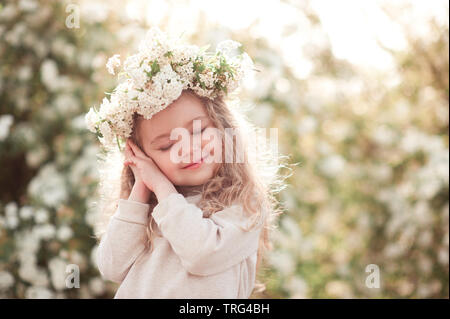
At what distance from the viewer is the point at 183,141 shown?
1476mm

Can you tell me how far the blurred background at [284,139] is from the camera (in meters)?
3.21

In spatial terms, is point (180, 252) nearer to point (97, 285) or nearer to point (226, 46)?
point (226, 46)

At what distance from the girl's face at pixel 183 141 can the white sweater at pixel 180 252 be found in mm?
93

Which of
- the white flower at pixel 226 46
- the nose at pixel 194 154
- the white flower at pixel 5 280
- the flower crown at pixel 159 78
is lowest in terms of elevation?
the white flower at pixel 5 280

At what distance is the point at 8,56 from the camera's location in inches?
132

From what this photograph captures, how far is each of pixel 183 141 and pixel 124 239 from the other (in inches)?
A: 14.0

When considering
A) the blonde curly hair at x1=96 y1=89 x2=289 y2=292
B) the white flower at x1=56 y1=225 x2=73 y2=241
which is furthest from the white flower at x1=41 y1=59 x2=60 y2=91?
the blonde curly hair at x1=96 y1=89 x2=289 y2=292

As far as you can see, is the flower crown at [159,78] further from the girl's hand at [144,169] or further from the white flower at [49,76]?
the white flower at [49,76]

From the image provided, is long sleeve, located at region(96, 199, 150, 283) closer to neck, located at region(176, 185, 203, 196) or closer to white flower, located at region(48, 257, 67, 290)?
neck, located at region(176, 185, 203, 196)

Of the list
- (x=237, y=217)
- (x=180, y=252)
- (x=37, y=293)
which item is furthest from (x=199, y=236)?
(x=37, y=293)

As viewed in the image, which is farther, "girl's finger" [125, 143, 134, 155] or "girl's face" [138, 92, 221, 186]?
"girl's finger" [125, 143, 134, 155]

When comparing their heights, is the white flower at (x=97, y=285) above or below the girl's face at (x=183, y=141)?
below

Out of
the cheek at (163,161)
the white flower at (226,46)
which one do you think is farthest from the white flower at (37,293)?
the white flower at (226,46)

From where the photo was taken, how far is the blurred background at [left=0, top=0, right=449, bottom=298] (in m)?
3.21
